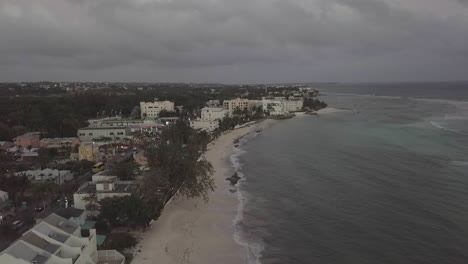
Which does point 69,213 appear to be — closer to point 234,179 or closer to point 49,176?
point 49,176

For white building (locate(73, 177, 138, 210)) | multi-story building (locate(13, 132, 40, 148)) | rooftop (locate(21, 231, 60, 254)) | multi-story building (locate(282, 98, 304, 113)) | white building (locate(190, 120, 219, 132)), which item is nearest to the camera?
rooftop (locate(21, 231, 60, 254))

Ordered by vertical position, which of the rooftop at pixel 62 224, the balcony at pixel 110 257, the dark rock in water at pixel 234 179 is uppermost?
the rooftop at pixel 62 224

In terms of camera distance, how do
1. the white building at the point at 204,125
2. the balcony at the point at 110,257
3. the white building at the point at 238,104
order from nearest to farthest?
the balcony at the point at 110,257
the white building at the point at 204,125
the white building at the point at 238,104

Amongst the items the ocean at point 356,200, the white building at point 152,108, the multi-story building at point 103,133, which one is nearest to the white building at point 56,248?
the ocean at point 356,200

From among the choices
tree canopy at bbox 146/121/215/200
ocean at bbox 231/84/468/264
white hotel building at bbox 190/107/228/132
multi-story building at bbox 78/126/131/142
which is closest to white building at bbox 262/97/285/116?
white hotel building at bbox 190/107/228/132

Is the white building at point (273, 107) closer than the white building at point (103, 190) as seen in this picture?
No

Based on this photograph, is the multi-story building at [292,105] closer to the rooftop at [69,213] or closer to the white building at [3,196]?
the white building at [3,196]

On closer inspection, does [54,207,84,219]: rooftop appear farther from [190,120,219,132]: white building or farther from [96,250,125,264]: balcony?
[190,120,219,132]: white building
